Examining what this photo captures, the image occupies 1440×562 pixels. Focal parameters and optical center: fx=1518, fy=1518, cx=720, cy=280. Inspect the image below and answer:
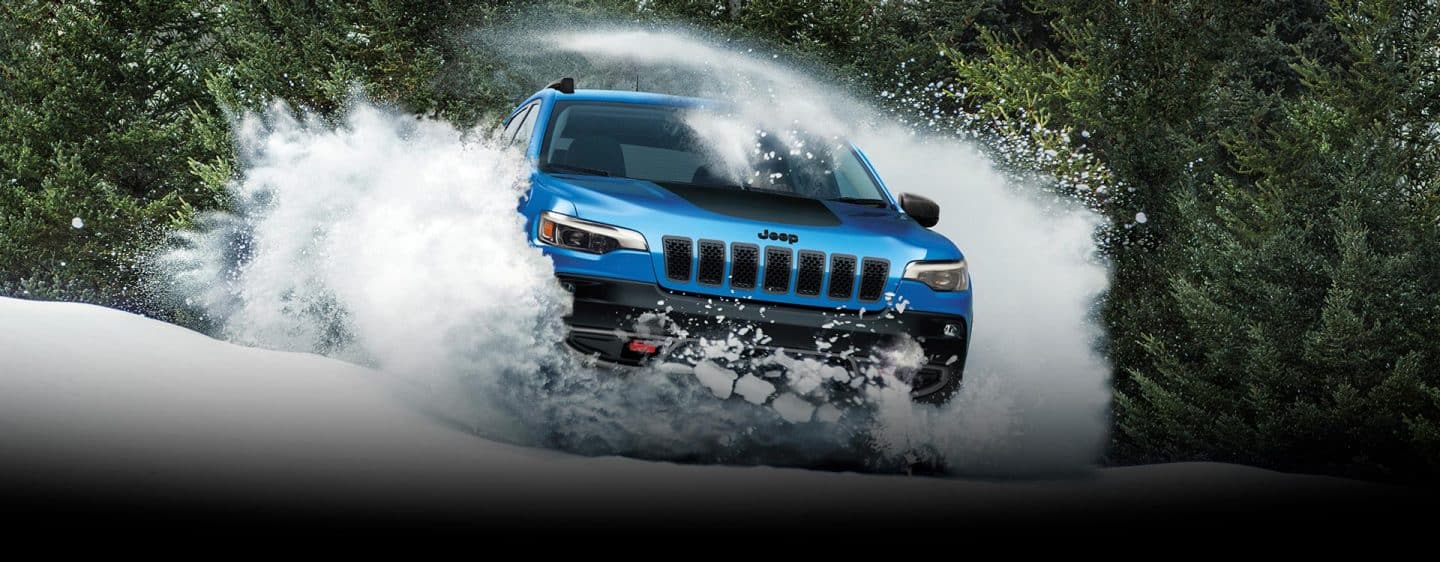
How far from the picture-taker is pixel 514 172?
7.02 meters

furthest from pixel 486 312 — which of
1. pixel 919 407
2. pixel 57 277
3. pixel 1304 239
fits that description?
pixel 57 277

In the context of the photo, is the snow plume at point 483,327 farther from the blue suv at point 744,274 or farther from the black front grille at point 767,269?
the black front grille at point 767,269

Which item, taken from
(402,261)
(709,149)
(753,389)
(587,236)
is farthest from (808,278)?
(402,261)

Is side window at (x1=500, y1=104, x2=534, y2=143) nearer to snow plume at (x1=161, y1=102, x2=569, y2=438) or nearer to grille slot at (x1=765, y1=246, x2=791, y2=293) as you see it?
snow plume at (x1=161, y1=102, x2=569, y2=438)

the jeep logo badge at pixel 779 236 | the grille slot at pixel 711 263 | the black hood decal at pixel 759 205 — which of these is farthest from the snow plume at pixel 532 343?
the black hood decal at pixel 759 205

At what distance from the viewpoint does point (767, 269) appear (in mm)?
6035

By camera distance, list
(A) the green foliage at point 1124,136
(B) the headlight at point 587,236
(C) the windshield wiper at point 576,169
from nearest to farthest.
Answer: (B) the headlight at point 587,236 < (C) the windshield wiper at point 576,169 < (A) the green foliage at point 1124,136

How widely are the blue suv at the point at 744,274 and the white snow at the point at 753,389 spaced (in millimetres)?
122

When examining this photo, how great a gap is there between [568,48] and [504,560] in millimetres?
21355

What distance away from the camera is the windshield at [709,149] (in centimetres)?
730

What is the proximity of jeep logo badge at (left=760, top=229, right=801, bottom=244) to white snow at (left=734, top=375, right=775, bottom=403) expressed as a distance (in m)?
0.57

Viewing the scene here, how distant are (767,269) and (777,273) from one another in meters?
0.04

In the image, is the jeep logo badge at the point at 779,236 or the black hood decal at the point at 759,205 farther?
the black hood decal at the point at 759,205

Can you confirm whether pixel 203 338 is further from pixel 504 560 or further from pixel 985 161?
pixel 985 161
